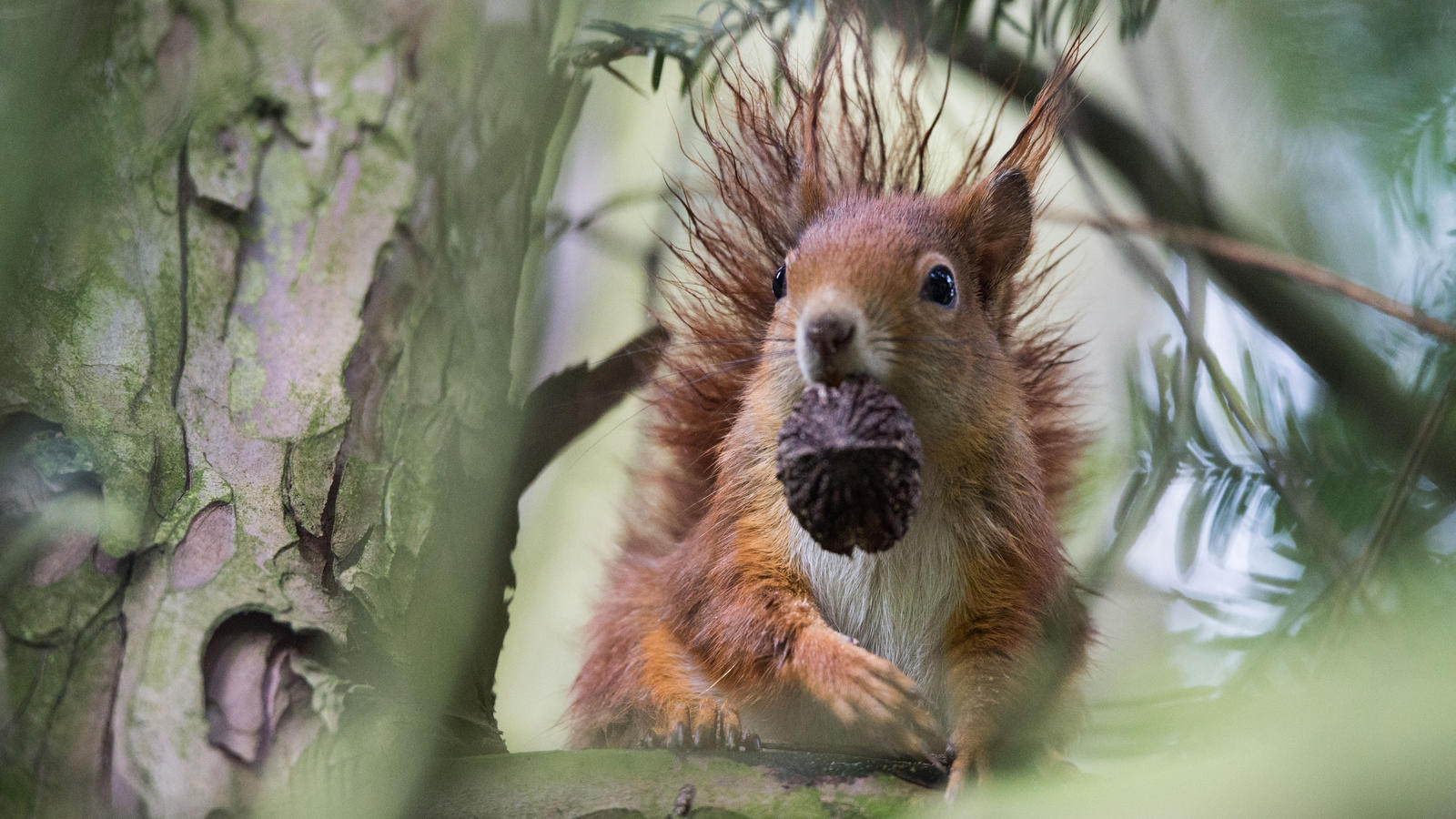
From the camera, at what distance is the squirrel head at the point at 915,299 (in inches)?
44.7

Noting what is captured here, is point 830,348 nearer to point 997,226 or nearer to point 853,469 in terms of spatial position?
point 853,469

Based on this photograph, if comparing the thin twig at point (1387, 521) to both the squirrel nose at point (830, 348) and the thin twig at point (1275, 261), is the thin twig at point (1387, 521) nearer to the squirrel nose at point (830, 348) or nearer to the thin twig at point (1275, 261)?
the thin twig at point (1275, 261)

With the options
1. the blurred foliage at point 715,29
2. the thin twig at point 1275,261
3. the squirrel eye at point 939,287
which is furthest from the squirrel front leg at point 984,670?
A: the blurred foliage at point 715,29

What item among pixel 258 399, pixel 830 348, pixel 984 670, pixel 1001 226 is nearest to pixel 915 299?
pixel 830 348

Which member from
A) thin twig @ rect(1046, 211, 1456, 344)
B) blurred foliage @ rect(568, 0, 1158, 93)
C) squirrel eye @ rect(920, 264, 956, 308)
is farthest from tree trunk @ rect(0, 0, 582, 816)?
thin twig @ rect(1046, 211, 1456, 344)

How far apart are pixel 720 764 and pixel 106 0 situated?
3.63ft

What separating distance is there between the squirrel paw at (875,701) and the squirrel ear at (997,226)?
0.53m

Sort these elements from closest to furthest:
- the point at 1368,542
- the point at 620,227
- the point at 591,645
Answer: the point at 1368,542
the point at 591,645
the point at 620,227

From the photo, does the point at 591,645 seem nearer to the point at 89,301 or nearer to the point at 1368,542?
the point at 89,301

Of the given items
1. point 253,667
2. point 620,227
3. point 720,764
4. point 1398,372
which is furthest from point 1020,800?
point 620,227

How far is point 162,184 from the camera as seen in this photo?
1174mm

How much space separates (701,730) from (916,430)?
432 millimetres

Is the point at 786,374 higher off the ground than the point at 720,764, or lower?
higher

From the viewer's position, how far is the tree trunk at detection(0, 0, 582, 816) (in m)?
0.97
